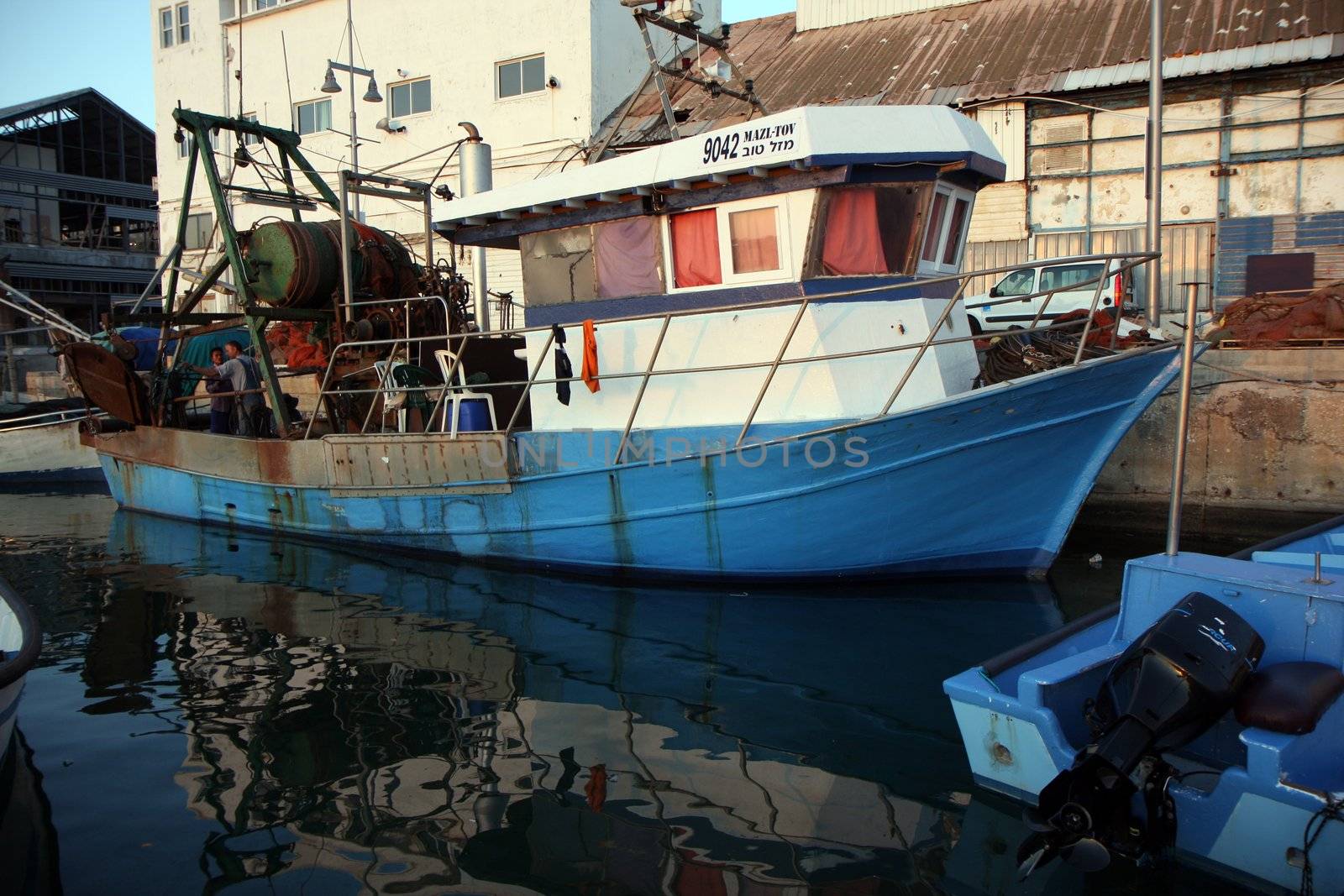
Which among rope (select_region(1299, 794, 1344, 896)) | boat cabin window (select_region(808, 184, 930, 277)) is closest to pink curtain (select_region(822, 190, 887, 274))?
boat cabin window (select_region(808, 184, 930, 277))

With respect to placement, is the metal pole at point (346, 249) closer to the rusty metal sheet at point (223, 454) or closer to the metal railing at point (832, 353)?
the metal railing at point (832, 353)

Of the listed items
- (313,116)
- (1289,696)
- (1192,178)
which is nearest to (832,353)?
(1289,696)

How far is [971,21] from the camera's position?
17.9 metres

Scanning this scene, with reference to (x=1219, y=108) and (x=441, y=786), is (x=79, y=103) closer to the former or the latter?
(x=1219, y=108)

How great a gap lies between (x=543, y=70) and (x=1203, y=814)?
18.6 metres

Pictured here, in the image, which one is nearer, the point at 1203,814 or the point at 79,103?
the point at 1203,814

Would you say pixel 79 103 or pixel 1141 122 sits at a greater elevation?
pixel 79 103

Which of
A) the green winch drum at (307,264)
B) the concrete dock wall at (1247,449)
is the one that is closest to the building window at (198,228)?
the green winch drum at (307,264)

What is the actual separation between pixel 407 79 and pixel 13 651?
60.5 ft

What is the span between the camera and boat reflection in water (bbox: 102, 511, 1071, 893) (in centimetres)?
391

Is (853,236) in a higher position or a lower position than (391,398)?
higher

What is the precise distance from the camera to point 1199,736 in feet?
12.0

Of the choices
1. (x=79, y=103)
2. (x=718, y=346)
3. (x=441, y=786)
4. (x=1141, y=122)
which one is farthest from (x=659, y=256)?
(x=79, y=103)

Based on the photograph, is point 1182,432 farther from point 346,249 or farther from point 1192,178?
point 1192,178
